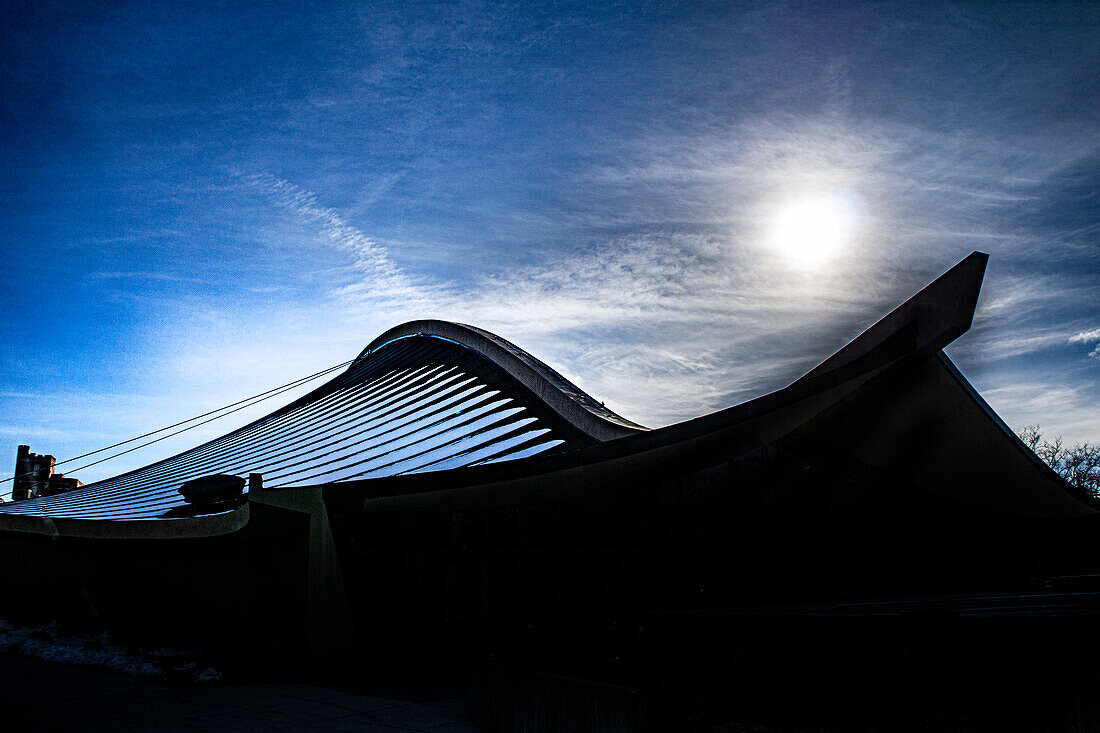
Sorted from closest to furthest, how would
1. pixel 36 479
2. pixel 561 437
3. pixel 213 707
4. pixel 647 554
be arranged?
1. pixel 213 707
2. pixel 647 554
3. pixel 561 437
4. pixel 36 479

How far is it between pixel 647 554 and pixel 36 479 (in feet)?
62.8

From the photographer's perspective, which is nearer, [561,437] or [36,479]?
[561,437]

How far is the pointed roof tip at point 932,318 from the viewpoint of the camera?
684 cm

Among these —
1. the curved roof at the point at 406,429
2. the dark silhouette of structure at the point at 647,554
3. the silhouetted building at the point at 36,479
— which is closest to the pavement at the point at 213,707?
the dark silhouette of structure at the point at 647,554

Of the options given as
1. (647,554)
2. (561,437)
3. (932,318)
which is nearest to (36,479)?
(561,437)

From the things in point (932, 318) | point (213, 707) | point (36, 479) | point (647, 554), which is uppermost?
point (932, 318)

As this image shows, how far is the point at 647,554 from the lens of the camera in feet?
39.1

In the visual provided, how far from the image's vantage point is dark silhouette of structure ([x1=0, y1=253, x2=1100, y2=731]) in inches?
267

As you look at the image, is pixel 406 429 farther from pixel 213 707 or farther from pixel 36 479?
pixel 36 479

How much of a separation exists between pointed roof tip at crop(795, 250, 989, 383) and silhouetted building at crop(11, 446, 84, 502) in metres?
20.7

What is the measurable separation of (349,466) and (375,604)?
7.05ft

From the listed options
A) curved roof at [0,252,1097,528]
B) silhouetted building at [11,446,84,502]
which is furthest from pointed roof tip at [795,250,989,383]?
silhouetted building at [11,446,84,502]

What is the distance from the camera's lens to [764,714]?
671 cm

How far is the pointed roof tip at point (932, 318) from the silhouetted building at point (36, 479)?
20.7 m
